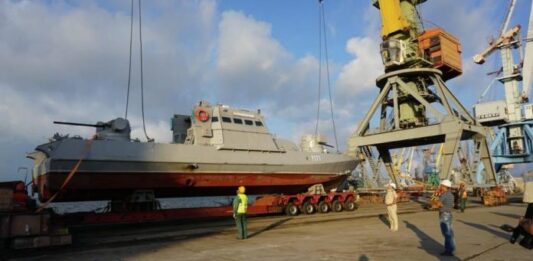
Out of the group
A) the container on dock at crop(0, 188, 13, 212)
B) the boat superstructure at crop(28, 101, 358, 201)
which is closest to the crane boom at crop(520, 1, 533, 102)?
the boat superstructure at crop(28, 101, 358, 201)

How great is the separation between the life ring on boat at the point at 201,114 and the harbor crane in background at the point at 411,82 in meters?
12.7

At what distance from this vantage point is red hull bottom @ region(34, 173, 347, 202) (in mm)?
20391

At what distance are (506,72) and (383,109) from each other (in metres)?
17.2

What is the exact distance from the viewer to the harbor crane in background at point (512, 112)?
40.2m

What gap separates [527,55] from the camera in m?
40.4

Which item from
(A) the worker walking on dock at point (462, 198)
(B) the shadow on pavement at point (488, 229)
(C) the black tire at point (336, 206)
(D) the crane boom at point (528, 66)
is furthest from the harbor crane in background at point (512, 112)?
(B) the shadow on pavement at point (488, 229)

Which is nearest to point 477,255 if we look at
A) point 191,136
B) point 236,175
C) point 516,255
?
point 516,255

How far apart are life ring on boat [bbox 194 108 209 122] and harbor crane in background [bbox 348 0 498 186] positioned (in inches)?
502

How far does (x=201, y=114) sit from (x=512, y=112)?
3198 cm

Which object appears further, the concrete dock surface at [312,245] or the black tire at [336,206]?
the black tire at [336,206]

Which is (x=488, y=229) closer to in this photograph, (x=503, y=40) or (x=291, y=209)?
(x=291, y=209)

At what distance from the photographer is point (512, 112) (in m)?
40.7

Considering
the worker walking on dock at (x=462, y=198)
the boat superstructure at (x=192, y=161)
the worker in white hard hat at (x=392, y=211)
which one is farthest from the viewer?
the worker walking on dock at (x=462, y=198)

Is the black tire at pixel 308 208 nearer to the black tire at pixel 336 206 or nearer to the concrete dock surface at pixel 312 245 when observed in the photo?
the black tire at pixel 336 206
